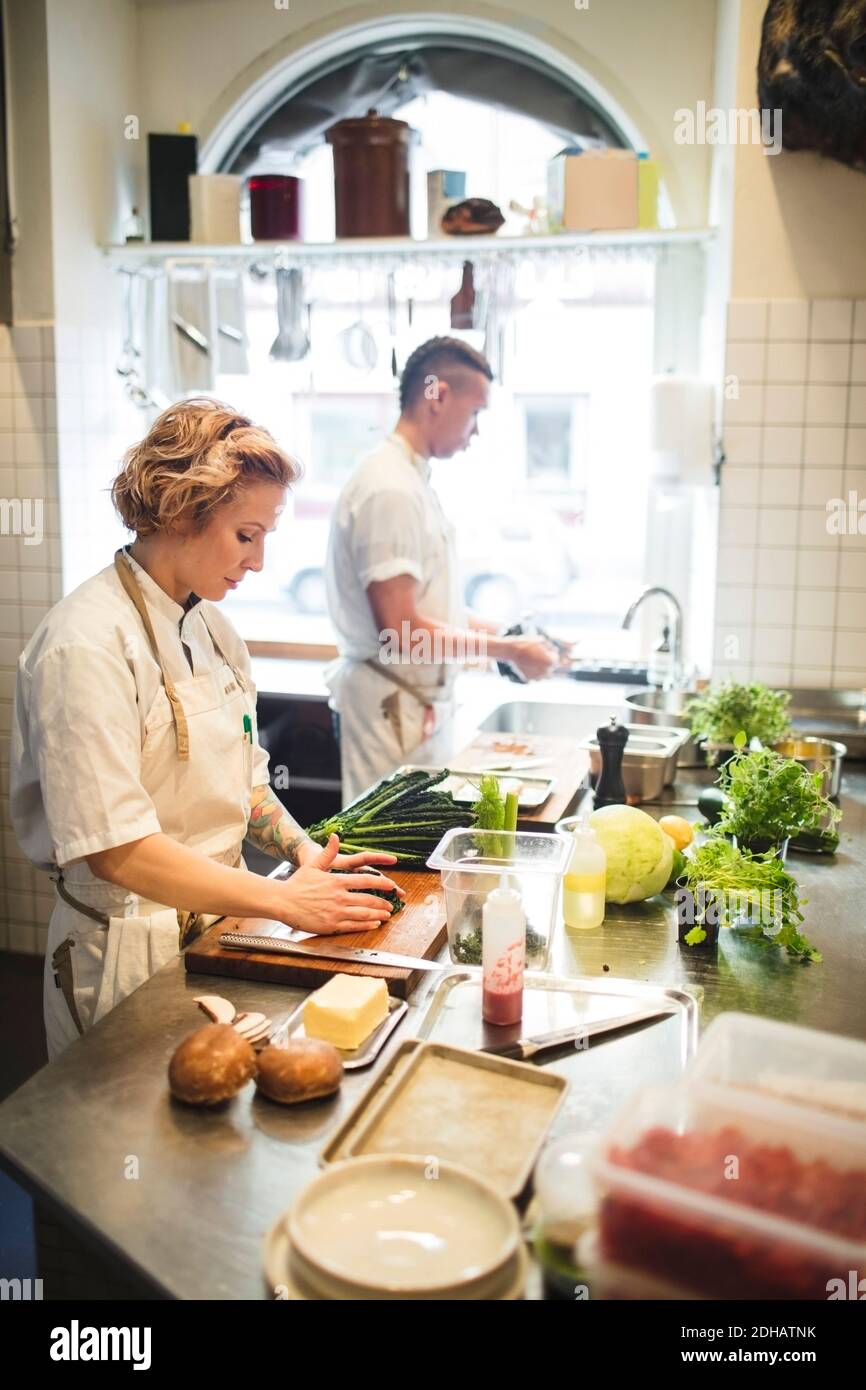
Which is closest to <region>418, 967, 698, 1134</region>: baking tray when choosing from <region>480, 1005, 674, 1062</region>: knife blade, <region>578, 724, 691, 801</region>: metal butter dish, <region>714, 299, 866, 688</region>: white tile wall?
<region>480, 1005, 674, 1062</region>: knife blade

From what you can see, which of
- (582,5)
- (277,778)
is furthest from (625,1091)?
(582,5)

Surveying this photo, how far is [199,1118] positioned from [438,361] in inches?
94.3

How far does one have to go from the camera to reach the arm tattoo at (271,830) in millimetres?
2137

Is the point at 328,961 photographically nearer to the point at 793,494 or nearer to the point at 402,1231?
the point at 402,1231

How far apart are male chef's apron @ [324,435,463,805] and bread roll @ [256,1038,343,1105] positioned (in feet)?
6.45

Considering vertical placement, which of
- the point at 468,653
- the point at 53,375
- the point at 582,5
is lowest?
the point at 468,653

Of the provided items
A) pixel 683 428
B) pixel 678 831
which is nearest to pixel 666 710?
pixel 683 428

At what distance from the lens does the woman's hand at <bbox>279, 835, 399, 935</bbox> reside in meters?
1.75

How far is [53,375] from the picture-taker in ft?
12.4

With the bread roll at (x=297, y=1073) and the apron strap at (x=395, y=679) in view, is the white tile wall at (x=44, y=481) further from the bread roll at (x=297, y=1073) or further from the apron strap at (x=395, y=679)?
the bread roll at (x=297, y=1073)

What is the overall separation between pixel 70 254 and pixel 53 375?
43cm

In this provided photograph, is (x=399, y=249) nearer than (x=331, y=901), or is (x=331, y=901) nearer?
(x=331, y=901)

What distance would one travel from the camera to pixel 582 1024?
1.59 meters

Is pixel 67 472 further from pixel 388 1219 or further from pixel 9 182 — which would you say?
pixel 388 1219
